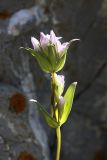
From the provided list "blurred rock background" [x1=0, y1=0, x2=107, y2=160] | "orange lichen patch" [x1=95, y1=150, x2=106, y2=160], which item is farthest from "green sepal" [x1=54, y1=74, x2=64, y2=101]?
"orange lichen patch" [x1=95, y1=150, x2=106, y2=160]

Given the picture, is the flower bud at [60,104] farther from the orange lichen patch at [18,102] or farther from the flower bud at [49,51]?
the orange lichen patch at [18,102]

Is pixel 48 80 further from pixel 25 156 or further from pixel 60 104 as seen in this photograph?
pixel 60 104

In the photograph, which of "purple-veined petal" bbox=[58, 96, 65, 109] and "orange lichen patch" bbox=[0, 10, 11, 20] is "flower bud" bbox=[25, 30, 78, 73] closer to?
"purple-veined petal" bbox=[58, 96, 65, 109]

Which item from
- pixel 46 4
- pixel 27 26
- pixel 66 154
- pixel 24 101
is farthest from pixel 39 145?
pixel 46 4

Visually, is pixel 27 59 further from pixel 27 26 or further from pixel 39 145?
pixel 39 145

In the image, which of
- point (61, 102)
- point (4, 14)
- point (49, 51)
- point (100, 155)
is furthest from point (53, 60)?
point (100, 155)

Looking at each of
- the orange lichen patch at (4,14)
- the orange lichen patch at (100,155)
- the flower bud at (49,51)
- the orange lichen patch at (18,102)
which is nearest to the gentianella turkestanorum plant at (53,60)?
the flower bud at (49,51)

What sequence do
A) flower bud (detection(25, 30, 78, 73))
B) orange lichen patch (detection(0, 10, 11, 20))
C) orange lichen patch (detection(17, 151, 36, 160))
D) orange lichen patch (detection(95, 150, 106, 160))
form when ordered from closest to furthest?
Answer: 1. flower bud (detection(25, 30, 78, 73))
2. orange lichen patch (detection(17, 151, 36, 160))
3. orange lichen patch (detection(0, 10, 11, 20))
4. orange lichen patch (detection(95, 150, 106, 160))
